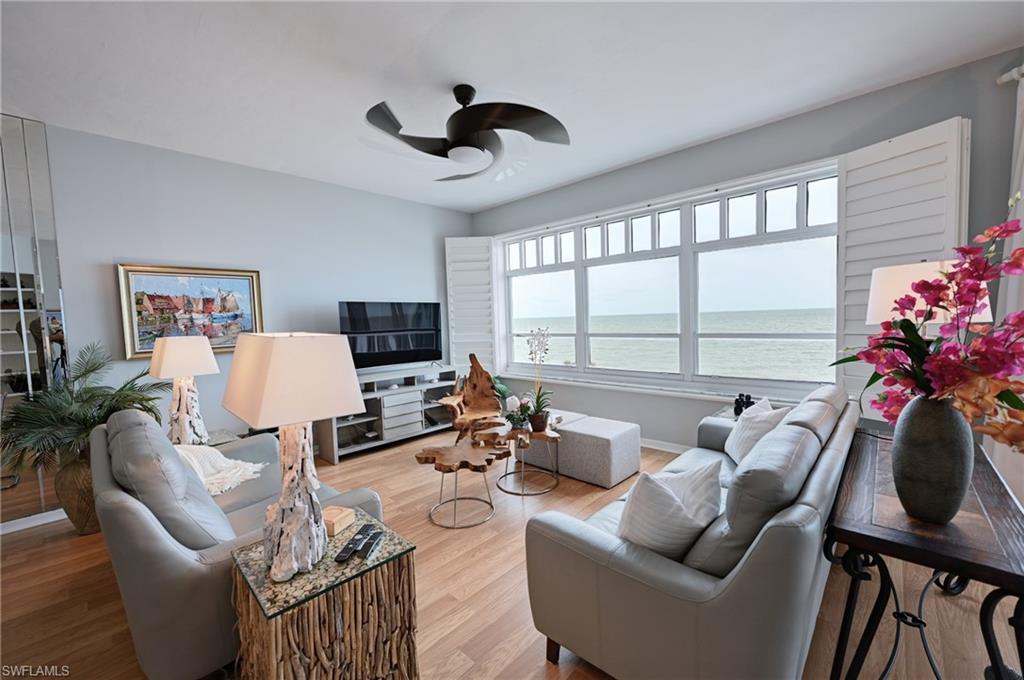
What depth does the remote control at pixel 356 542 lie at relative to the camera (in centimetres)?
130

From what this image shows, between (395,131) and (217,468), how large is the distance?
241cm

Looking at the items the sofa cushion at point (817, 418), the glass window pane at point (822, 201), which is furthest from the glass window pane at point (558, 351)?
the sofa cushion at point (817, 418)

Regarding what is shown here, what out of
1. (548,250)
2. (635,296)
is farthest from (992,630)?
(548,250)

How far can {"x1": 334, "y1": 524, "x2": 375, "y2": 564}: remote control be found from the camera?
1.30 meters

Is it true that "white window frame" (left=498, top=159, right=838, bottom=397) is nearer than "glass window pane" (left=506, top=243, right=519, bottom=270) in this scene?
Yes

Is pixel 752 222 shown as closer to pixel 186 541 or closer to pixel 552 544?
pixel 552 544

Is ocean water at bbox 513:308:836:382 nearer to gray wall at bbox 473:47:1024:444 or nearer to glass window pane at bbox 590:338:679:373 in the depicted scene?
glass window pane at bbox 590:338:679:373

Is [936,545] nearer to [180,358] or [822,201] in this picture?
[822,201]

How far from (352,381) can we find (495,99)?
2302 millimetres

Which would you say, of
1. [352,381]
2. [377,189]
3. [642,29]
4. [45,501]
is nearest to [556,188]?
[377,189]

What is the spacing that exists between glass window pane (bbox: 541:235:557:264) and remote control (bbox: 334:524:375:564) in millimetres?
A: 3988

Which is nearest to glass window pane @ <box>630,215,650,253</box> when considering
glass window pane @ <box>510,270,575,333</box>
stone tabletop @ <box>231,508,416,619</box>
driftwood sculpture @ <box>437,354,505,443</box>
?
glass window pane @ <box>510,270,575,333</box>

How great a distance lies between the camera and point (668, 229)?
3977 millimetres

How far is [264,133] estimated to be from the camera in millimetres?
3078
